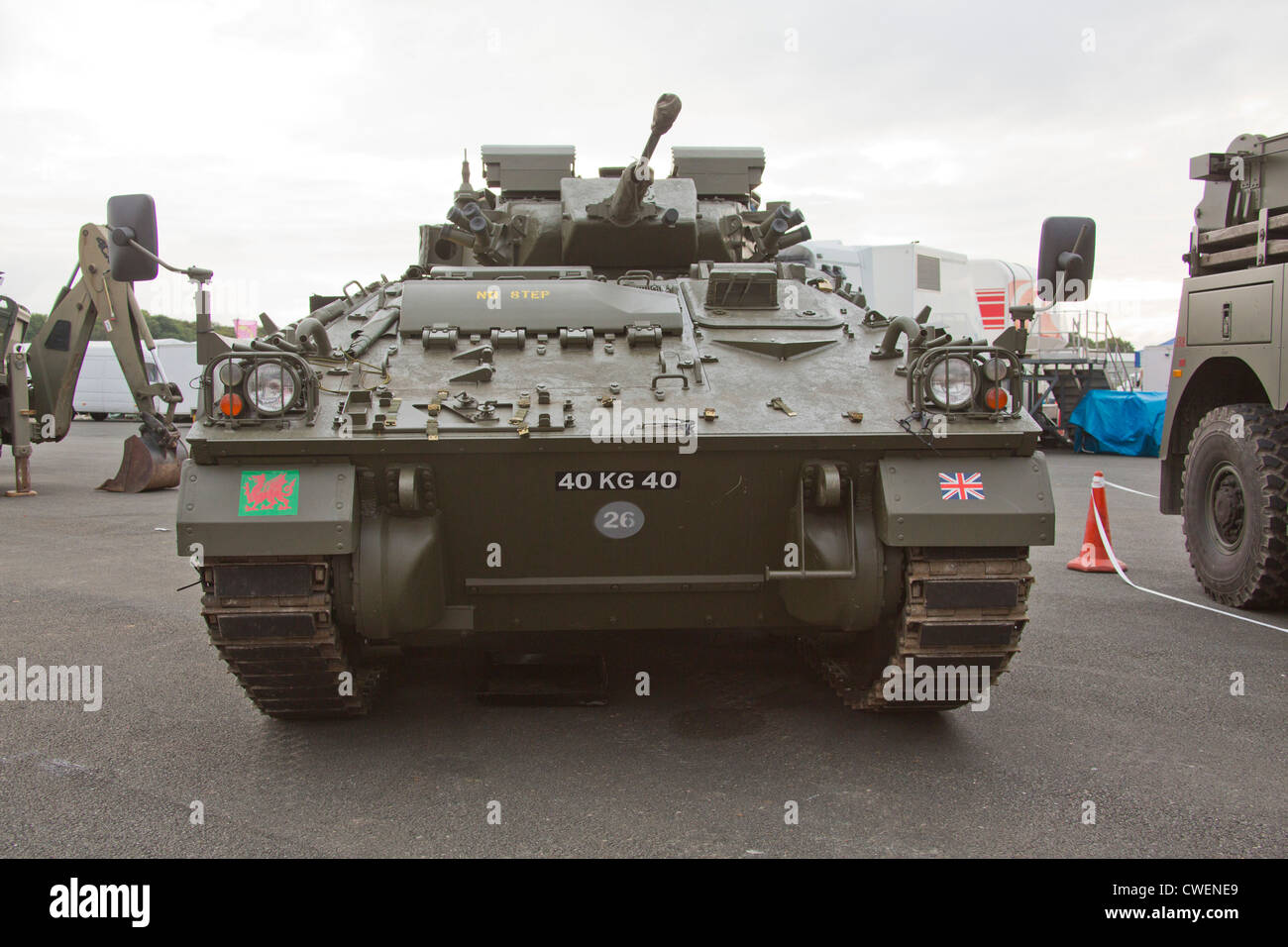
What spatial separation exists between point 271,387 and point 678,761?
2.31m

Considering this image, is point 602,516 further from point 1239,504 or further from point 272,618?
point 1239,504

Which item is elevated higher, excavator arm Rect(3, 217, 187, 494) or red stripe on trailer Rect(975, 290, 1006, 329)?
red stripe on trailer Rect(975, 290, 1006, 329)

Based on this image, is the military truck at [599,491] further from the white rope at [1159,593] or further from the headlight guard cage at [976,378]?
the white rope at [1159,593]

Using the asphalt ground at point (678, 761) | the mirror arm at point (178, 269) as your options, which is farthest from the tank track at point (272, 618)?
the mirror arm at point (178, 269)

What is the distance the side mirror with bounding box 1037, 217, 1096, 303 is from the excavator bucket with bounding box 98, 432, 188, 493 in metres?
13.4

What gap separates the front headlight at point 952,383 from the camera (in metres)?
4.85

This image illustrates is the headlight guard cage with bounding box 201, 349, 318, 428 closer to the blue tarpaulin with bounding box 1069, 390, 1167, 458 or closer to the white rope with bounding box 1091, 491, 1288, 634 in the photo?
the white rope with bounding box 1091, 491, 1288, 634

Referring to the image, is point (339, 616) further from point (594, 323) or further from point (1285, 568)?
point (1285, 568)

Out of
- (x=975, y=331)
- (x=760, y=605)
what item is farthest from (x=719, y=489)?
(x=975, y=331)

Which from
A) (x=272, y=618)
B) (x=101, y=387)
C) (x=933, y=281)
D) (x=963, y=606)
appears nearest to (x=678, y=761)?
(x=963, y=606)

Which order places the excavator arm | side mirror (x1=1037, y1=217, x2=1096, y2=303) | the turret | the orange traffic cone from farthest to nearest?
the excavator arm
the orange traffic cone
the turret
side mirror (x1=1037, y1=217, x2=1096, y2=303)

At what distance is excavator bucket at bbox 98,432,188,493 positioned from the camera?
51.7 feet

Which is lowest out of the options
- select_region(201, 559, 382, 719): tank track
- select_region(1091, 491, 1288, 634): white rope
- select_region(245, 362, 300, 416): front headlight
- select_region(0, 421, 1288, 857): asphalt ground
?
select_region(0, 421, 1288, 857): asphalt ground

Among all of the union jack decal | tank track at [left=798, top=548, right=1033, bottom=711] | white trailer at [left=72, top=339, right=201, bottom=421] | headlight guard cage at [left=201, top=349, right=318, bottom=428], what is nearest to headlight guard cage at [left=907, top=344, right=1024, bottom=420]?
the union jack decal
